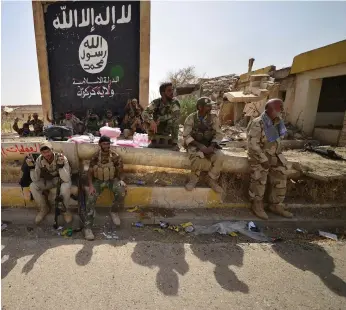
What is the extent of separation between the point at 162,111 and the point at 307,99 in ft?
18.6

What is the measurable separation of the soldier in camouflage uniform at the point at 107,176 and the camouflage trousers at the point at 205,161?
1187 mm

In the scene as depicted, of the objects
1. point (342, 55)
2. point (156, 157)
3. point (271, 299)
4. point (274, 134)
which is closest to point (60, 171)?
point (156, 157)

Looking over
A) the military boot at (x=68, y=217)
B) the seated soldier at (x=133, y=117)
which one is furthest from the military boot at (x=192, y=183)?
the seated soldier at (x=133, y=117)

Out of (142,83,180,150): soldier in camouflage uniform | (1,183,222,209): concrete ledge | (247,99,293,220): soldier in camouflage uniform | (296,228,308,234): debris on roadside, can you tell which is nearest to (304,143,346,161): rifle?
(247,99,293,220): soldier in camouflage uniform

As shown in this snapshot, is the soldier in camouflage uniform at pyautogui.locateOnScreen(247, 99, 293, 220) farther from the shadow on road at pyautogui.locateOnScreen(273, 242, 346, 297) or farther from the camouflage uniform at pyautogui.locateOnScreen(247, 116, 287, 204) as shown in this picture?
the shadow on road at pyautogui.locateOnScreen(273, 242, 346, 297)

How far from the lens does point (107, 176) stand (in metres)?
3.57

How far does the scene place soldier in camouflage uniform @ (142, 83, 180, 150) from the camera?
4.34m

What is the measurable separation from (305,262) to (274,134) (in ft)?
6.25

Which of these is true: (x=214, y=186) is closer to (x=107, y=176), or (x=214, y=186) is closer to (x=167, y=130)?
(x=167, y=130)

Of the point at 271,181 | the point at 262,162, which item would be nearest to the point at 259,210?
the point at 271,181

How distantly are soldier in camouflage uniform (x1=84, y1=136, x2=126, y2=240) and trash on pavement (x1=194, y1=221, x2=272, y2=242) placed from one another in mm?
1296

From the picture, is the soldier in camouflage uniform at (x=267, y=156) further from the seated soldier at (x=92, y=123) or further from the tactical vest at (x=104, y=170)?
the seated soldier at (x=92, y=123)

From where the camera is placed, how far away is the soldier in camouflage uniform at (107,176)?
3511 mm

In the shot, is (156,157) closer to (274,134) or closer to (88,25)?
(274,134)
